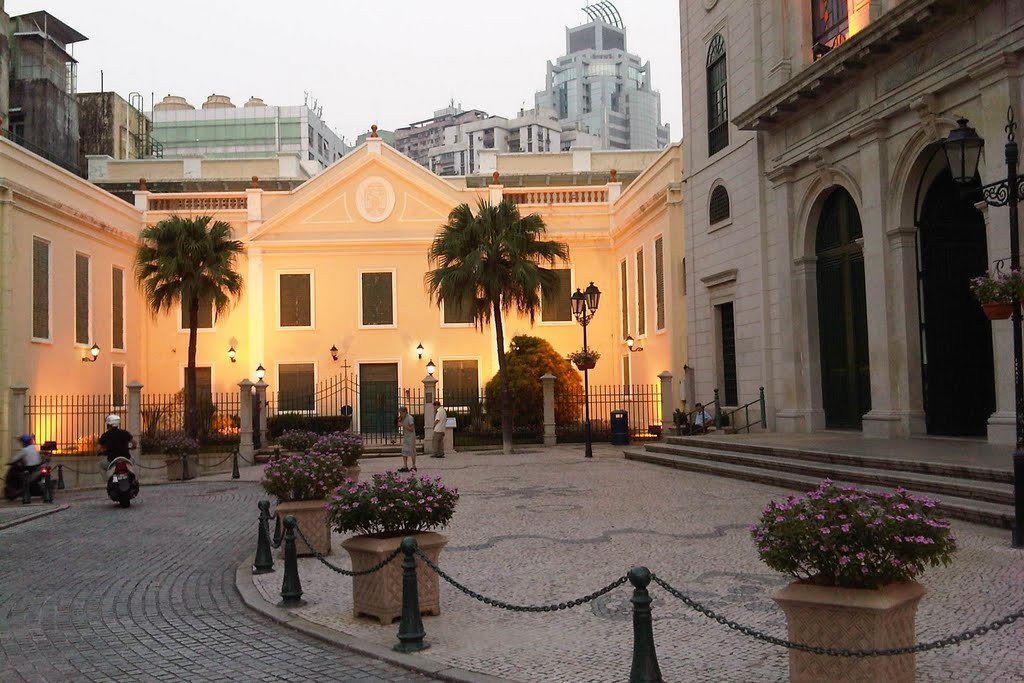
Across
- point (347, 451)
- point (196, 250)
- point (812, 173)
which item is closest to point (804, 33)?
point (812, 173)

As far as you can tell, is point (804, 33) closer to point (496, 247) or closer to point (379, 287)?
point (496, 247)

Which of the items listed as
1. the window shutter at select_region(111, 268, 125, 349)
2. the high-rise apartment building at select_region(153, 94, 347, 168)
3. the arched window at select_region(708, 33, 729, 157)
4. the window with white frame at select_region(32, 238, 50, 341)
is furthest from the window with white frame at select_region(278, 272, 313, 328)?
the high-rise apartment building at select_region(153, 94, 347, 168)

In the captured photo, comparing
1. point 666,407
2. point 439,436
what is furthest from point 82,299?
point 666,407

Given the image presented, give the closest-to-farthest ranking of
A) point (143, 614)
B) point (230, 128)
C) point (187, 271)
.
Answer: point (143, 614) → point (187, 271) → point (230, 128)

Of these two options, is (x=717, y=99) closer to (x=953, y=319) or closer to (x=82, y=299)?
(x=953, y=319)

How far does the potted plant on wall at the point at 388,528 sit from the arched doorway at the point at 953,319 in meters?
11.7

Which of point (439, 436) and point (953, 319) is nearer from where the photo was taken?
point (953, 319)

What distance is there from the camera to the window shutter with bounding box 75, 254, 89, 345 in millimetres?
29250

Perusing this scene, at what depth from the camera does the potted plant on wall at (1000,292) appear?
29.0ft

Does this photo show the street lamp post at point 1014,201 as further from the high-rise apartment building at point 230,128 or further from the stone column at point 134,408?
the high-rise apartment building at point 230,128

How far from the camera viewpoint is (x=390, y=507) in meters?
7.17

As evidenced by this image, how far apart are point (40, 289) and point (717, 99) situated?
20.1 m

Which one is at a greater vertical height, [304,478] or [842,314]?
[842,314]

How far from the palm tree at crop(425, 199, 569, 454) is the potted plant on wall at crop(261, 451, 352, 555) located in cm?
1441
